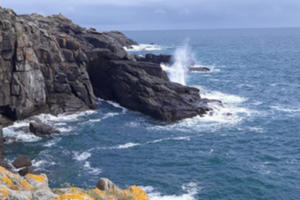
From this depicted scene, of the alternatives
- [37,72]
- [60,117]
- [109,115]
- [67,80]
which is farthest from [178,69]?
[37,72]

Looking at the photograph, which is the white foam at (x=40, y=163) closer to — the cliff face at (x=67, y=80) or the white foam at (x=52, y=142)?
the white foam at (x=52, y=142)

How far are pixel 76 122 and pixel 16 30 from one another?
18.7 m

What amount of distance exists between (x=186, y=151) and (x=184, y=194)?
12.7m

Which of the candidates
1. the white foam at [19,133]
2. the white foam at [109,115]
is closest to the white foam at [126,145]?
the white foam at [19,133]

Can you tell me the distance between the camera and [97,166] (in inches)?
1719

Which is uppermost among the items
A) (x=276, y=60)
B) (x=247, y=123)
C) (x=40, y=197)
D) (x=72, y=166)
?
(x=276, y=60)

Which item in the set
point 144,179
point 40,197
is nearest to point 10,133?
point 144,179

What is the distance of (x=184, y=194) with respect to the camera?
35.7m

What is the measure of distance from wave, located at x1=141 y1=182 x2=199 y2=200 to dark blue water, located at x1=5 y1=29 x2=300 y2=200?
0.10m

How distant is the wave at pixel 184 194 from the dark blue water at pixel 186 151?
100 mm

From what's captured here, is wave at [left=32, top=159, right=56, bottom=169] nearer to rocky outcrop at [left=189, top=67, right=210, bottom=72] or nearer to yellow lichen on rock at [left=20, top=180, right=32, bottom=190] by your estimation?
yellow lichen on rock at [left=20, top=180, right=32, bottom=190]

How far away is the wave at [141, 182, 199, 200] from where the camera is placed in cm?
3484

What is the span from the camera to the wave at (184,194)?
3484 centimetres

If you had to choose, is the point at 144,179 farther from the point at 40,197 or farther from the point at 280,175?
the point at 40,197
